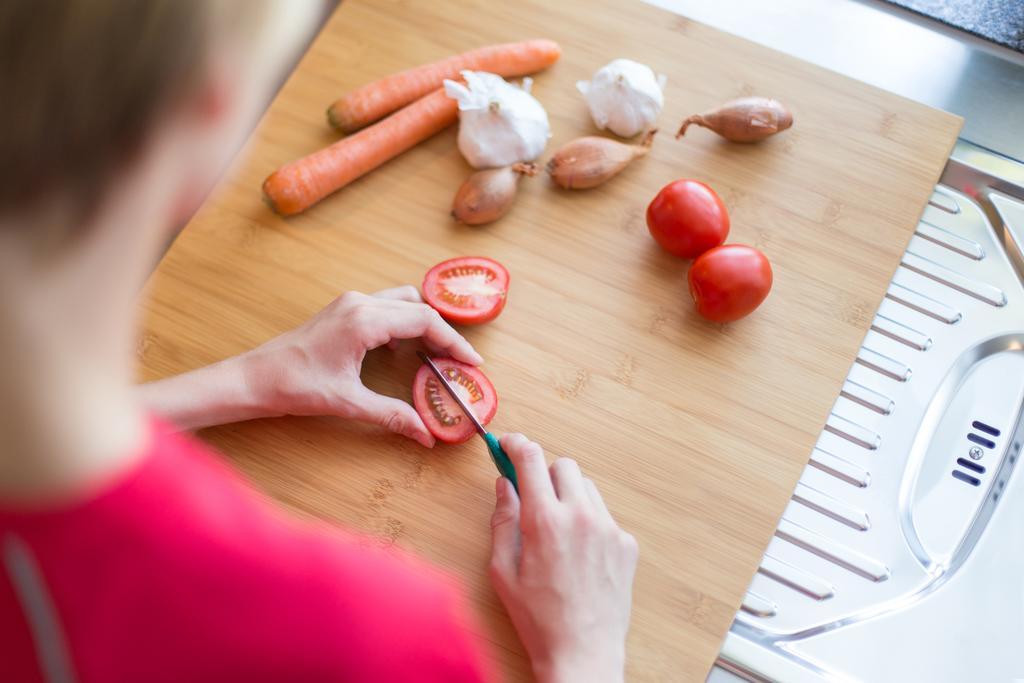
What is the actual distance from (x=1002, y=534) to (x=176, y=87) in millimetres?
1116

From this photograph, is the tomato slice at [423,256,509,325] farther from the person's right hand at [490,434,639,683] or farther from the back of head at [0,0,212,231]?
the back of head at [0,0,212,231]

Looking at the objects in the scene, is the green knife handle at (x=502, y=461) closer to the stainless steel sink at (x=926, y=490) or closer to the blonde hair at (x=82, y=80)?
the stainless steel sink at (x=926, y=490)

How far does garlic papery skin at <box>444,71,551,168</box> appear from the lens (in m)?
1.26

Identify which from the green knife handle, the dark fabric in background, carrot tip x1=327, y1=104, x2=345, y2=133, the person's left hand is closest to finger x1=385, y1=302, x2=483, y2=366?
the person's left hand

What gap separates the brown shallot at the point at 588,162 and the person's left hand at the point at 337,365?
29 centimetres

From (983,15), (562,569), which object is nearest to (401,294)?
(562,569)

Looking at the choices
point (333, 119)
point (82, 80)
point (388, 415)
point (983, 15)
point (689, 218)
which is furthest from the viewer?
point (983, 15)

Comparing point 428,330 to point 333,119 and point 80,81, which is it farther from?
point 80,81

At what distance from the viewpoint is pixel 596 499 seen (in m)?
1.06

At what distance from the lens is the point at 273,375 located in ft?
3.57

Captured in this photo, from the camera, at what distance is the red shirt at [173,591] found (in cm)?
40

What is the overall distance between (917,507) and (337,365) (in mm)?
709

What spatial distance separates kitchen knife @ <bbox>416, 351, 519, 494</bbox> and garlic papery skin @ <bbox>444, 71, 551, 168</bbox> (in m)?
0.31

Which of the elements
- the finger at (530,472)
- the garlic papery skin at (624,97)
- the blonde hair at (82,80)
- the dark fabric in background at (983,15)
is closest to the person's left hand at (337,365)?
the finger at (530,472)
